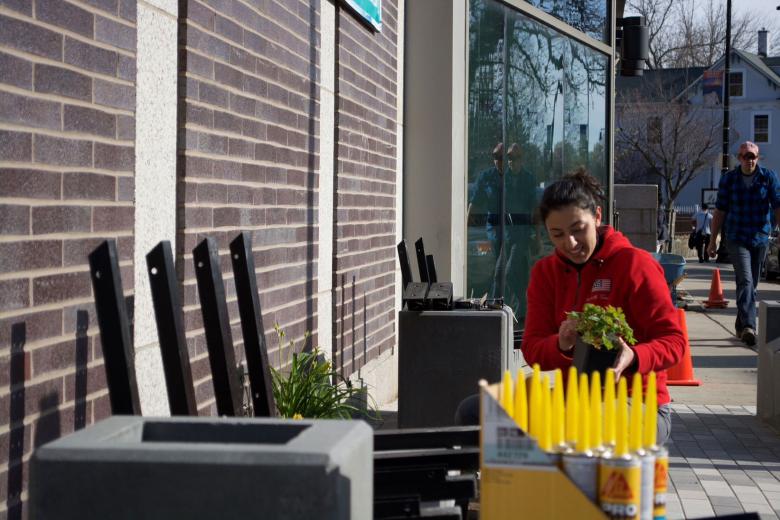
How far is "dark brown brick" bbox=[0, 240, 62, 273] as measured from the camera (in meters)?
3.22

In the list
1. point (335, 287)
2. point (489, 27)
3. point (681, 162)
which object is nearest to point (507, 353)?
point (335, 287)

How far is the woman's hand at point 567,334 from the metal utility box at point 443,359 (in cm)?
241

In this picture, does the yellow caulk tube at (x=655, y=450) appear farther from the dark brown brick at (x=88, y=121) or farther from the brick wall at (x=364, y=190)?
the brick wall at (x=364, y=190)

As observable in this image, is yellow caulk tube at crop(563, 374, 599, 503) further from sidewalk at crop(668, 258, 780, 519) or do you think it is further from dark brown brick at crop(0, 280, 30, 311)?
sidewalk at crop(668, 258, 780, 519)

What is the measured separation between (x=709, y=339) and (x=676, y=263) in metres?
1.04

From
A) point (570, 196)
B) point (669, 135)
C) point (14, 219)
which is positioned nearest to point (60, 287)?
point (14, 219)

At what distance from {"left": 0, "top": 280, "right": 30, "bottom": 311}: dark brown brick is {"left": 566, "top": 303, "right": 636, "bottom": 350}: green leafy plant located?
179cm

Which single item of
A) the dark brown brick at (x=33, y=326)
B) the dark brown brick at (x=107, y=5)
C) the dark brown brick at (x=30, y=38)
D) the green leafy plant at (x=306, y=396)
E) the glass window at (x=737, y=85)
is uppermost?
the glass window at (x=737, y=85)

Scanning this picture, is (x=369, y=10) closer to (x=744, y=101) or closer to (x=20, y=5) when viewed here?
(x=20, y=5)

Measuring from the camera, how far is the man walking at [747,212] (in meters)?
12.0

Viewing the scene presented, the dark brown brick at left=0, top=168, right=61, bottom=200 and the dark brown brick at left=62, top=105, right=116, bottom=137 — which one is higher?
the dark brown brick at left=62, top=105, right=116, bottom=137

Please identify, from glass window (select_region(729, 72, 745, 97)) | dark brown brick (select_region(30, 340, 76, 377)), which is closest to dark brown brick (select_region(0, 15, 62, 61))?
dark brown brick (select_region(30, 340, 76, 377))

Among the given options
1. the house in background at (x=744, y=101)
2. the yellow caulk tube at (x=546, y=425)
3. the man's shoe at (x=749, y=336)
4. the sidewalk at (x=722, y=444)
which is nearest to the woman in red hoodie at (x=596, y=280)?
the sidewalk at (x=722, y=444)

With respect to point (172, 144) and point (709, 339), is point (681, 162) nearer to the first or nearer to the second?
point (709, 339)
